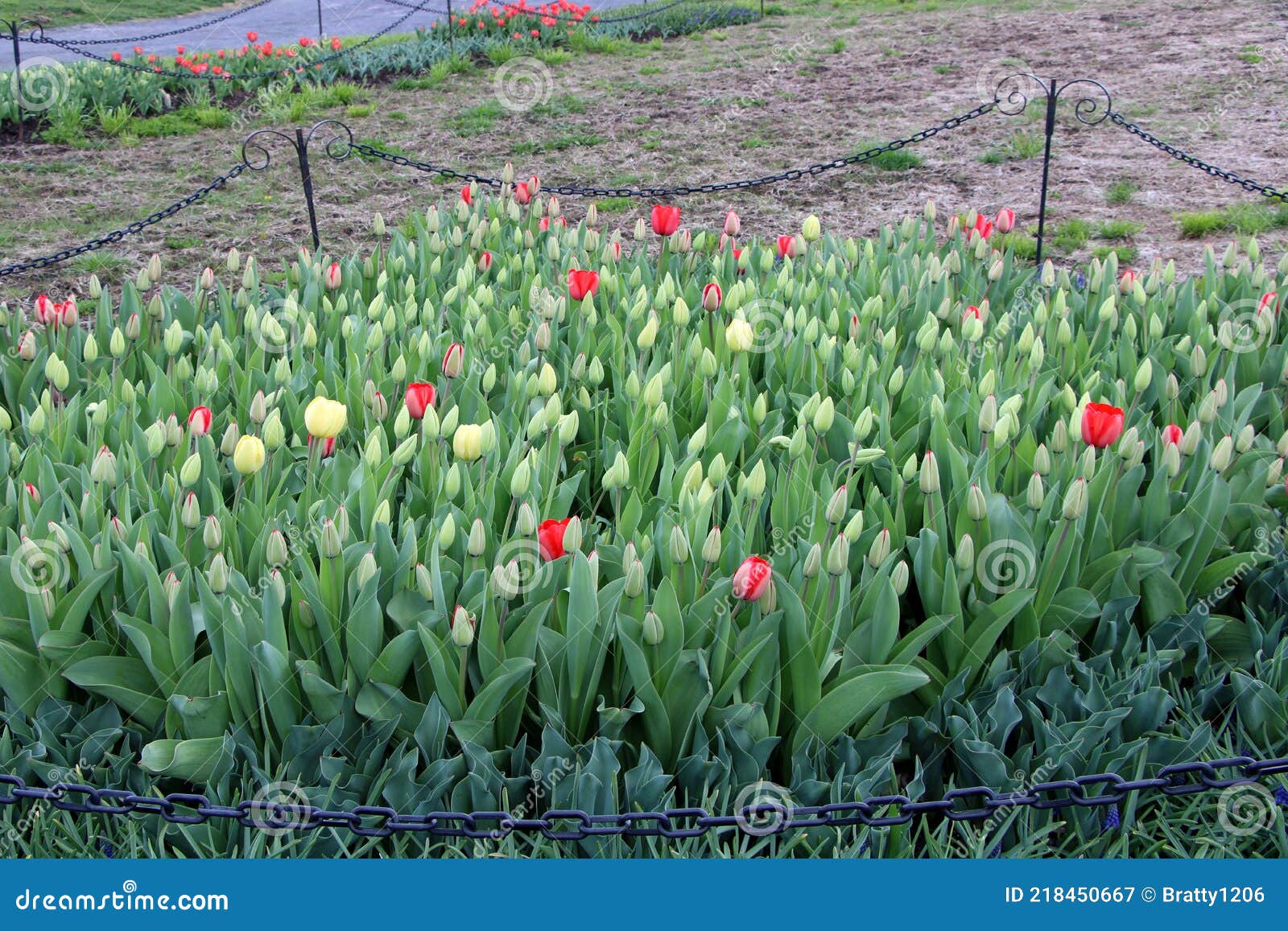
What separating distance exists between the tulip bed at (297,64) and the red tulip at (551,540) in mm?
8390

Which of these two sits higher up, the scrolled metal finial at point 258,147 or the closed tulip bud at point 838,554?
the scrolled metal finial at point 258,147

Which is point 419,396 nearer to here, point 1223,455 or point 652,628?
point 652,628

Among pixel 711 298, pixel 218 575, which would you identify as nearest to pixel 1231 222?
pixel 711 298

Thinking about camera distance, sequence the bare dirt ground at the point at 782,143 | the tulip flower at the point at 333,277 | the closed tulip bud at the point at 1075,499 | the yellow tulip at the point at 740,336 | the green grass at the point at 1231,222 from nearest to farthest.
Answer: the closed tulip bud at the point at 1075,499
the yellow tulip at the point at 740,336
the tulip flower at the point at 333,277
the green grass at the point at 1231,222
the bare dirt ground at the point at 782,143

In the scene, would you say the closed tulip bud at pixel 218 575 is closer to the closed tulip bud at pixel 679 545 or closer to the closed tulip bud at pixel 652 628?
the closed tulip bud at pixel 679 545

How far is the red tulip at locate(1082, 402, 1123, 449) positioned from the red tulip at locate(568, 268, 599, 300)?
1609 millimetres

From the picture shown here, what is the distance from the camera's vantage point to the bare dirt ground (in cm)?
690

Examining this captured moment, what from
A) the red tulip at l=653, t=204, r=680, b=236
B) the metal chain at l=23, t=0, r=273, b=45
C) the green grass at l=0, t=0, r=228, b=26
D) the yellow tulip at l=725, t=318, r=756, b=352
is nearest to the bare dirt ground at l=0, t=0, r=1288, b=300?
the metal chain at l=23, t=0, r=273, b=45

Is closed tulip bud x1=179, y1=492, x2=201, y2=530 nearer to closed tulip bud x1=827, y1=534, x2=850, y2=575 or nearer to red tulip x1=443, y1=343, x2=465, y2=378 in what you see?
red tulip x1=443, y1=343, x2=465, y2=378

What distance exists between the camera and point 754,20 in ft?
44.5

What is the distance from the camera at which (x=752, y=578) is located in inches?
75.7

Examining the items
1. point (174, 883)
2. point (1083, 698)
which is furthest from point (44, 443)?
point (1083, 698)

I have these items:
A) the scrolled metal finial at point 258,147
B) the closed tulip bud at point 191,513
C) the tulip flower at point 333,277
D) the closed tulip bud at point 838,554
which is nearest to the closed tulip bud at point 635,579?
the closed tulip bud at point 838,554

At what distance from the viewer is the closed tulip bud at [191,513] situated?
2.21m
